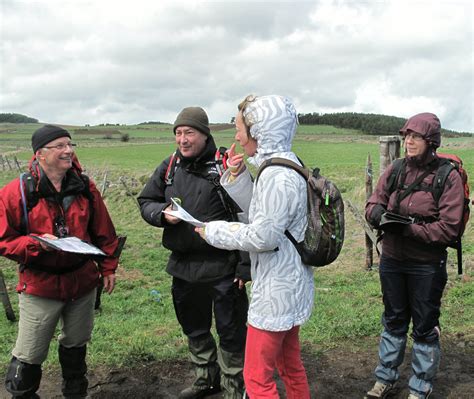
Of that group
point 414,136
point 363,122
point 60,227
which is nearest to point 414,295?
point 414,136

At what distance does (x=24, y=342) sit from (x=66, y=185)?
1.25 meters

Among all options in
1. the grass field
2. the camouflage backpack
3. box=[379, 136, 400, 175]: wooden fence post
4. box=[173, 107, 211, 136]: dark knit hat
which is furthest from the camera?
box=[379, 136, 400, 175]: wooden fence post

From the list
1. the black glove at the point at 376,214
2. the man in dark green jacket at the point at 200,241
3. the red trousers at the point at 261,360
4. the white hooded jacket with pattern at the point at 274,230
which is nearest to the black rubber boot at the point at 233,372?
the man in dark green jacket at the point at 200,241

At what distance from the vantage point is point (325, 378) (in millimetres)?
4680

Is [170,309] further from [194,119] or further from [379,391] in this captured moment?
[194,119]

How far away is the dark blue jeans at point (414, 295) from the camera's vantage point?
3898mm

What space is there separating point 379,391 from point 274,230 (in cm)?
226

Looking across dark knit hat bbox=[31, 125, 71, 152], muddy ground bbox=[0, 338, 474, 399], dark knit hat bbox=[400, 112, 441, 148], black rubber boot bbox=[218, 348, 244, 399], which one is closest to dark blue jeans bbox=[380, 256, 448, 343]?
muddy ground bbox=[0, 338, 474, 399]

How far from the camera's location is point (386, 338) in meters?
4.22

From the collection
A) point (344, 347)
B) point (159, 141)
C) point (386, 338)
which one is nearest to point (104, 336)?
point (344, 347)

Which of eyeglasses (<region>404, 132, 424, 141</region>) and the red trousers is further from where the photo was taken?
eyeglasses (<region>404, 132, 424, 141</region>)

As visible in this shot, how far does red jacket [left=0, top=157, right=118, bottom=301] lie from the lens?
3.58 m

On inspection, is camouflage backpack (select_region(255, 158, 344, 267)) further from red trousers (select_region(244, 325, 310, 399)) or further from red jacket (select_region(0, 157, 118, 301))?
red jacket (select_region(0, 157, 118, 301))

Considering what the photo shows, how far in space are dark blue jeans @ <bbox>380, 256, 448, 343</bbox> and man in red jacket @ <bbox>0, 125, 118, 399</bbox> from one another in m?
2.51
